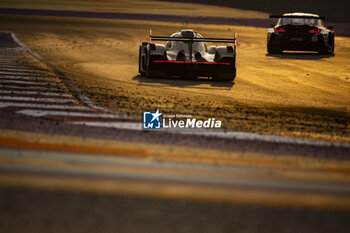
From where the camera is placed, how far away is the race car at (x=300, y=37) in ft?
74.9

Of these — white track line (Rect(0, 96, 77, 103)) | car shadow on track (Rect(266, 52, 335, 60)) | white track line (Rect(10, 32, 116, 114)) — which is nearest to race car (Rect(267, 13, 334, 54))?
car shadow on track (Rect(266, 52, 335, 60))

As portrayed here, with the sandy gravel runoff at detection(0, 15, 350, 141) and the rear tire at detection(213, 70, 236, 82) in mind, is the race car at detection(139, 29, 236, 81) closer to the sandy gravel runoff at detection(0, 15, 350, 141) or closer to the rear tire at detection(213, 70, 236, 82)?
the rear tire at detection(213, 70, 236, 82)

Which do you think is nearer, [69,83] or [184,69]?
[69,83]

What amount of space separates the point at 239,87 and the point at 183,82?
136 centimetres

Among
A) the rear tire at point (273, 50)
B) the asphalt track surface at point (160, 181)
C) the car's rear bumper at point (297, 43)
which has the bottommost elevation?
the rear tire at point (273, 50)

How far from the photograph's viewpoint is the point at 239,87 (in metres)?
14.7

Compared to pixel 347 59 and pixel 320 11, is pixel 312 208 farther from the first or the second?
pixel 320 11

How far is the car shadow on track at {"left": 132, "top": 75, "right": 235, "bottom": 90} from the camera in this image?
580 inches

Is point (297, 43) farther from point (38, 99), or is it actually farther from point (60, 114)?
point (60, 114)

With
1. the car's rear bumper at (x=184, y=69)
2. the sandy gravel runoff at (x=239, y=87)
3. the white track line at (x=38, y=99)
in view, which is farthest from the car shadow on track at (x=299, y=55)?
the white track line at (x=38, y=99)

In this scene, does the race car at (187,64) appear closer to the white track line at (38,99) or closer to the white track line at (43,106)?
the white track line at (38,99)

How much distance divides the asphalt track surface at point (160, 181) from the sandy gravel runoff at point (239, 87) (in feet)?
5.22

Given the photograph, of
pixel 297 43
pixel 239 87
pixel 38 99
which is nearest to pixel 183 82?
pixel 239 87

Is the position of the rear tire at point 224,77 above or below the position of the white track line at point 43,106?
below
